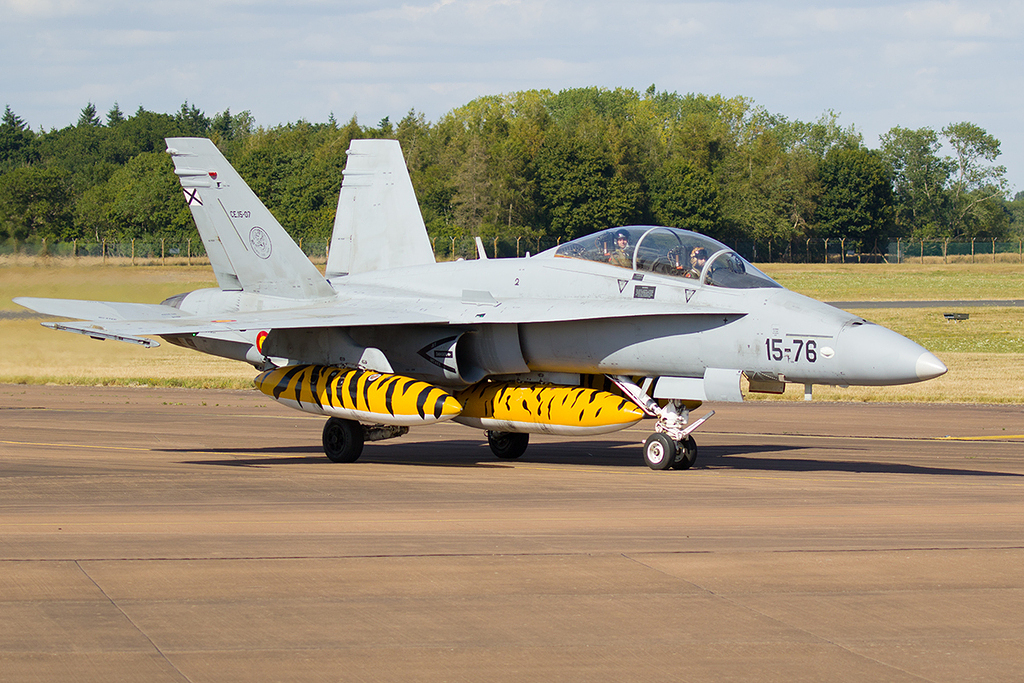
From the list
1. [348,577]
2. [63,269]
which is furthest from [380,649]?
[63,269]

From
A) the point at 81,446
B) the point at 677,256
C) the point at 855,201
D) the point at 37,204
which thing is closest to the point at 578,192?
the point at 855,201

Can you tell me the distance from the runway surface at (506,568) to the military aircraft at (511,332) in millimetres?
820

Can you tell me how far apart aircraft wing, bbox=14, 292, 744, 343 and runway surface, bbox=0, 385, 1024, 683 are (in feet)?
5.62

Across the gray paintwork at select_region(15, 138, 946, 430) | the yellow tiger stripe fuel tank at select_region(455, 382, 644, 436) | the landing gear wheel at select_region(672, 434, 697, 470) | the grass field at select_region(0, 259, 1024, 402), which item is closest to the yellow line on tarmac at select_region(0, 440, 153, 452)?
the gray paintwork at select_region(15, 138, 946, 430)

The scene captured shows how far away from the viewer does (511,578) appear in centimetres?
782

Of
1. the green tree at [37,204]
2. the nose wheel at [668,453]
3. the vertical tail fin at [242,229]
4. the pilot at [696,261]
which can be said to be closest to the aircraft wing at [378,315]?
the pilot at [696,261]

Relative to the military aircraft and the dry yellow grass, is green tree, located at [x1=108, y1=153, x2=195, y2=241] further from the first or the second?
the military aircraft

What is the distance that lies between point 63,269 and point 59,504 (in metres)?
14.0

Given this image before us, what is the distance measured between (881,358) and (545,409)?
4.08 m

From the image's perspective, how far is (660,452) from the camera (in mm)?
13656

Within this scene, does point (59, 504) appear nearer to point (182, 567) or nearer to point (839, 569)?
point (182, 567)

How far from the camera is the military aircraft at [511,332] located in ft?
41.9

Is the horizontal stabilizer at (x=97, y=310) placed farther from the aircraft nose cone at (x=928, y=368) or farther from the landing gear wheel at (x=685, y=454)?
the aircraft nose cone at (x=928, y=368)

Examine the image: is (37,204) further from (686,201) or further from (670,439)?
(670,439)
